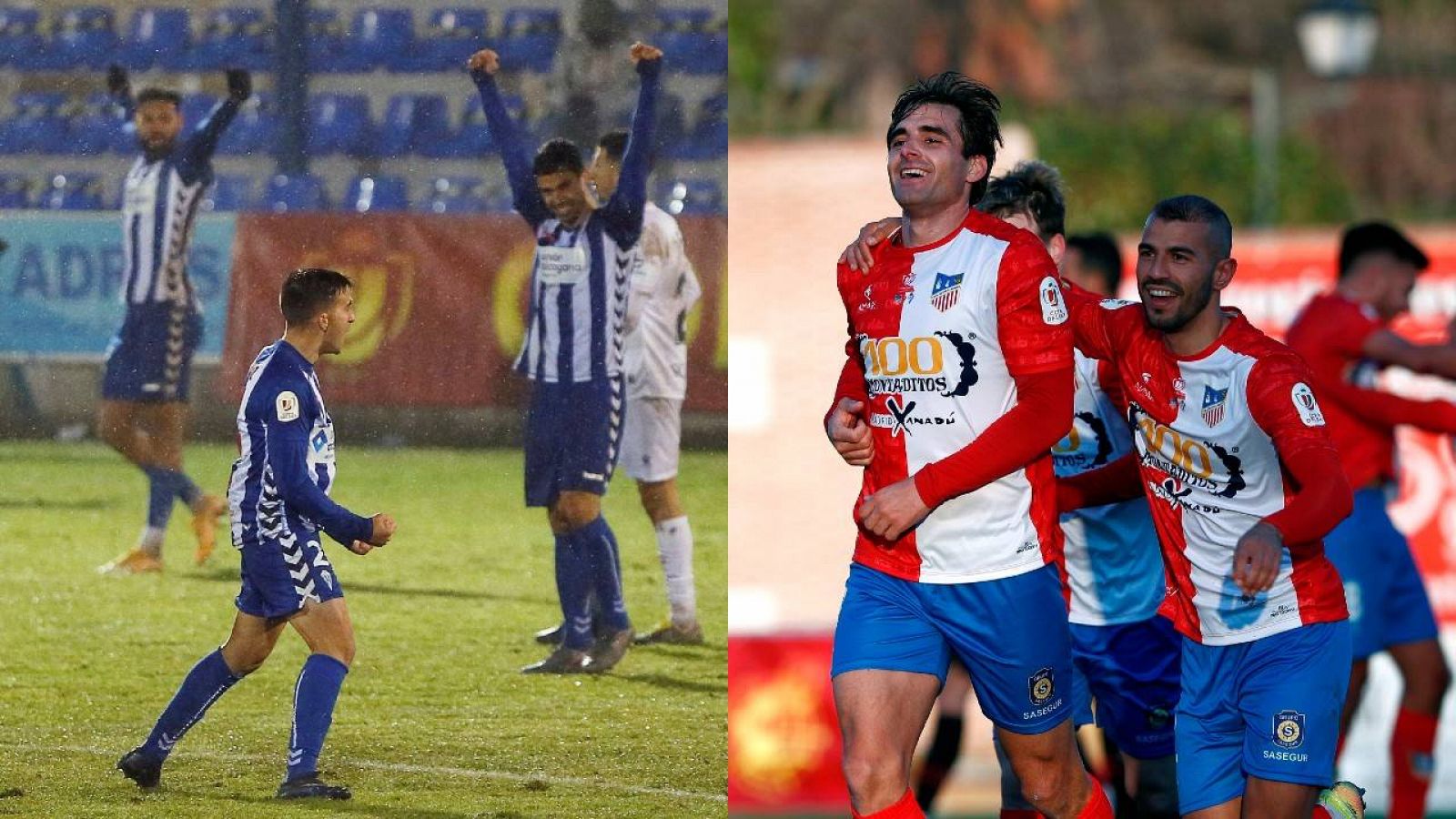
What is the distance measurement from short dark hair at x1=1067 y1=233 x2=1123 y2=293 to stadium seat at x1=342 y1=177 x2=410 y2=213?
2376mm

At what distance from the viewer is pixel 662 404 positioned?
599cm

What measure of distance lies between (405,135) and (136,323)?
93cm

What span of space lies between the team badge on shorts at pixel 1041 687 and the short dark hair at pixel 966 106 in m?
1.26

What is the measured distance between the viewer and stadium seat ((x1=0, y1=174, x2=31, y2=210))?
18.6 ft

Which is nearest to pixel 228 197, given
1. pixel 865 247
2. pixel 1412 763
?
pixel 865 247

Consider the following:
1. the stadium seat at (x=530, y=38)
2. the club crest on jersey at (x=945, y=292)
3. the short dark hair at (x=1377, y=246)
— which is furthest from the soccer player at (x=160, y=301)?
the short dark hair at (x=1377, y=246)

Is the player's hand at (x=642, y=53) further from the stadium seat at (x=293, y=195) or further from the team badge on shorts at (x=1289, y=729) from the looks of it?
the team badge on shorts at (x=1289, y=729)

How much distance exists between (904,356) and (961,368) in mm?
145

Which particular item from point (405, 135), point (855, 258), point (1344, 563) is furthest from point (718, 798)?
point (1344, 563)

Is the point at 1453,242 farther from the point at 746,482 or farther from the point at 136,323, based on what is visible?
the point at 136,323

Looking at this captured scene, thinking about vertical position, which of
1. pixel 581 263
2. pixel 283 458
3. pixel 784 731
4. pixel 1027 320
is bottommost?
pixel 784 731

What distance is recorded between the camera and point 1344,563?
302 inches

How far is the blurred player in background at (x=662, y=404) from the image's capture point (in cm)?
595

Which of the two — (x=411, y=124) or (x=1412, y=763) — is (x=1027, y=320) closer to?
(x=411, y=124)
